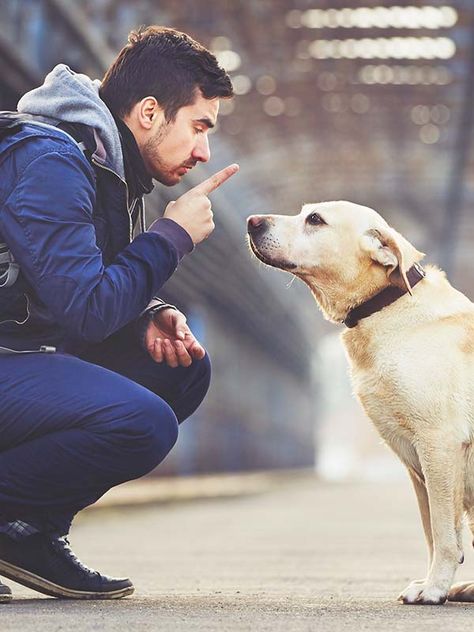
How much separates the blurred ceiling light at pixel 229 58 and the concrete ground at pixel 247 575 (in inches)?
243

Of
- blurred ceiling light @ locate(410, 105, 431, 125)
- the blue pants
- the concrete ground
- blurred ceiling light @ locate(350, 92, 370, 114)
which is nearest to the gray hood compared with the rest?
the blue pants

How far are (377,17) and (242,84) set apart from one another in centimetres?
290

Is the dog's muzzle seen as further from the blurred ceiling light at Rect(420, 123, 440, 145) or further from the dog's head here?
the blurred ceiling light at Rect(420, 123, 440, 145)

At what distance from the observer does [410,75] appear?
16.6 m

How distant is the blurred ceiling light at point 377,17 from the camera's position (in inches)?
553

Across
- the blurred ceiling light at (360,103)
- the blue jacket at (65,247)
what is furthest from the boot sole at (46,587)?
the blurred ceiling light at (360,103)

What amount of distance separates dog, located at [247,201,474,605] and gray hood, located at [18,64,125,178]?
1088 millimetres

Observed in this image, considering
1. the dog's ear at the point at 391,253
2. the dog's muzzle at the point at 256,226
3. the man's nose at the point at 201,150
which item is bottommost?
the dog's ear at the point at 391,253

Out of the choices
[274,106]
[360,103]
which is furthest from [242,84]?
[360,103]

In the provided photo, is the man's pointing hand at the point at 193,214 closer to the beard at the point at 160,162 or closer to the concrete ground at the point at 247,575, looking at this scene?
the beard at the point at 160,162

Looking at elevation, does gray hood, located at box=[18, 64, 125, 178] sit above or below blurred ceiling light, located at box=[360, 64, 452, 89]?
below

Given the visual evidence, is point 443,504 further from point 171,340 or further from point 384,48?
point 384,48

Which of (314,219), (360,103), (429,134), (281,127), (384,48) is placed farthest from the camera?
(429,134)

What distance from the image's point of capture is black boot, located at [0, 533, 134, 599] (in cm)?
394
